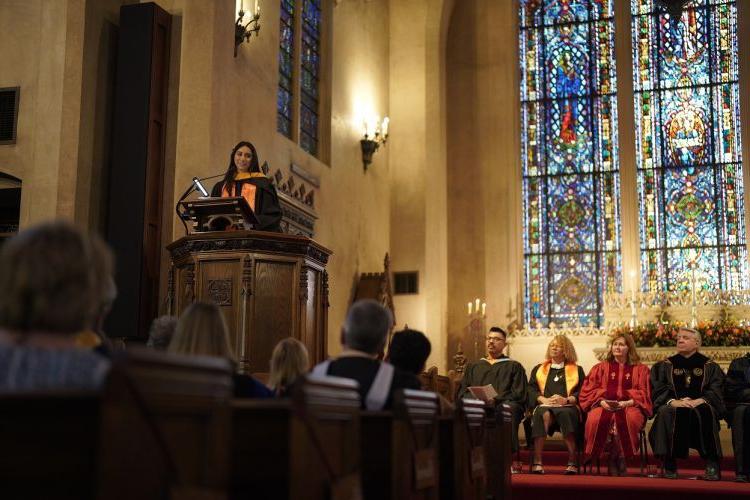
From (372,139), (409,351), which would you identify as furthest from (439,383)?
(409,351)

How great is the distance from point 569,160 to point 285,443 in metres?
12.8

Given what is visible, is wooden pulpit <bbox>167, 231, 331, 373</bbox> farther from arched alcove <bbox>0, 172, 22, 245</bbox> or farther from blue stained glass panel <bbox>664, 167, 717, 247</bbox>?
blue stained glass panel <bbox>664, 167, 717, 247</bbox>

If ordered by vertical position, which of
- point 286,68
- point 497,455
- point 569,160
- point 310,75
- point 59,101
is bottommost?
point 497,455

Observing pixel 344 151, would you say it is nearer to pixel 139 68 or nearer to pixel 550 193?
pixel 550 193

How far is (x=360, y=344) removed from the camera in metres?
3.71

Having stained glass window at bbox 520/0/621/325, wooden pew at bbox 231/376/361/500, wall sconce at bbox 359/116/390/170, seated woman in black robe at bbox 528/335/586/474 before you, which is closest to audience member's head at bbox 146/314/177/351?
wooden pew at bbox 231/376/361/500

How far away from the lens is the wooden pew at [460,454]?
431 cm

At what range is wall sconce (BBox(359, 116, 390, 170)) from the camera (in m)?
13.3

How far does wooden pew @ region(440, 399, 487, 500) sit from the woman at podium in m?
3.30

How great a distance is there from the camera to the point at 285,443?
8.12 feet

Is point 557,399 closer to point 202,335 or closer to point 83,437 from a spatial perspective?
point 202,335

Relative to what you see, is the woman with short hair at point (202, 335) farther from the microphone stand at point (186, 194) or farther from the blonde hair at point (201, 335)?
the microphone stand at point (186, 194)

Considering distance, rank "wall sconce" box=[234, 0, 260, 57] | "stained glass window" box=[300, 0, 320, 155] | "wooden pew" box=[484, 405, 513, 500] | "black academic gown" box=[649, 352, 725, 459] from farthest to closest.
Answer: "stained glass window" box=[300, 0, 320, 155]
"wall sconce" box=[234, 0, 260, 57]
"black academic gown" box=[649, 352, 725, 459]
"wooden pew" box=[484, 405, 513, 500]

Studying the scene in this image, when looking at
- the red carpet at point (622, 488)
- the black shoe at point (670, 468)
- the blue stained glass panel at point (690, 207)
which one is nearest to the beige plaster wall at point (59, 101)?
the red carpet at point (622, 488)
